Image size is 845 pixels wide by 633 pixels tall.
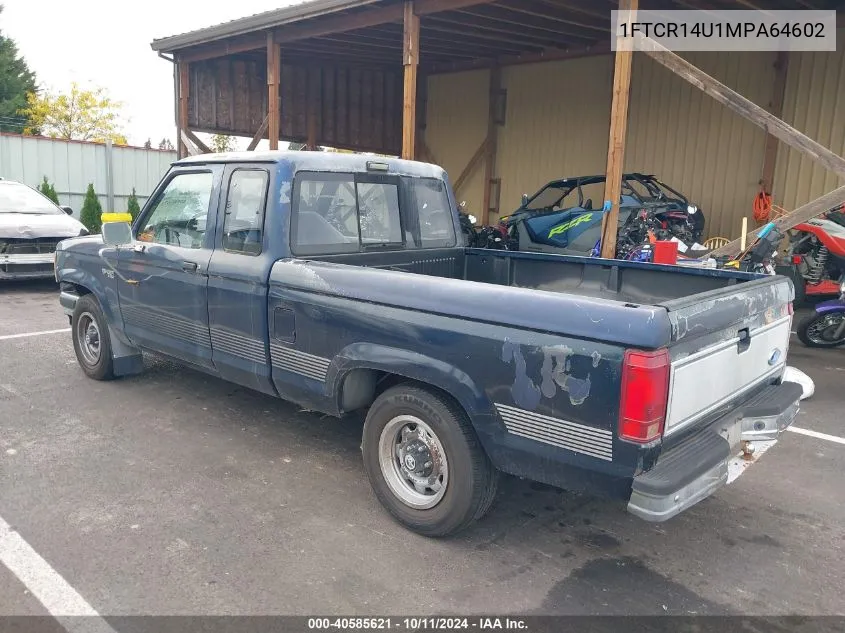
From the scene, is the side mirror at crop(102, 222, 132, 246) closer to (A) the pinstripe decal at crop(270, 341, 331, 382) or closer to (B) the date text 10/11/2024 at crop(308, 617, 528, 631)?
(A) the pinstripe decal at crop(270, 341, 331, 382)

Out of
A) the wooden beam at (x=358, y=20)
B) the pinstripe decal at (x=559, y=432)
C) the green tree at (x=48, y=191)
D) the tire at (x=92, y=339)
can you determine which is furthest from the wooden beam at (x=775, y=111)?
the green tree at (x=48, y=191)

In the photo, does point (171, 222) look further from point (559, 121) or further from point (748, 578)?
point (559, 121)

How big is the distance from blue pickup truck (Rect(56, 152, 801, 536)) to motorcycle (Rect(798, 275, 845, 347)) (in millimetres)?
4259

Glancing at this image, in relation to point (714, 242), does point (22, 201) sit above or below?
A: above

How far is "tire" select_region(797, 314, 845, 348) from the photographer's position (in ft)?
24.8

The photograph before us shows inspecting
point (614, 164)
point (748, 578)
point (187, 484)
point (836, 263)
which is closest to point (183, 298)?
point (187, 484)

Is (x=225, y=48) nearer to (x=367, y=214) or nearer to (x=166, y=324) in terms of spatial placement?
(x=166, y=324)

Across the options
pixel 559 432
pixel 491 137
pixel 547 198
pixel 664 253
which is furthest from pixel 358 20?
pixel 559 432

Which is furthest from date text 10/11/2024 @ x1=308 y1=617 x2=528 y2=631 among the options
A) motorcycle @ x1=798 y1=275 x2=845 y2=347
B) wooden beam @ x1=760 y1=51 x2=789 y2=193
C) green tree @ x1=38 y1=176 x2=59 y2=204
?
green tree @ x1=38 y1=176 x2=59 y2=204

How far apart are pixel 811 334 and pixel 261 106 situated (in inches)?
463

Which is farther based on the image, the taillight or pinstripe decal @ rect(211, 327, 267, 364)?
pinstripe decal @ rect(211, 327, 267, 364)

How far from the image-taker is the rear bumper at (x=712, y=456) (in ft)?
8.47

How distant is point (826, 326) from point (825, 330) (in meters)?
0.06

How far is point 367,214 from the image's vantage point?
14.2ft
